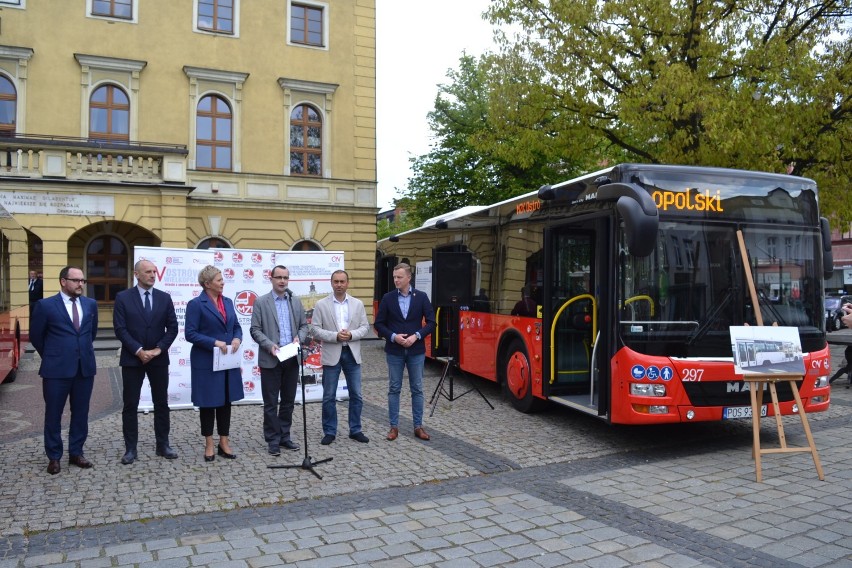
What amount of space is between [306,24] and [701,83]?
15036mm

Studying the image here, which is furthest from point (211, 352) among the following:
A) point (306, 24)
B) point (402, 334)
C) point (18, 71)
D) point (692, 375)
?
point (306, 24)

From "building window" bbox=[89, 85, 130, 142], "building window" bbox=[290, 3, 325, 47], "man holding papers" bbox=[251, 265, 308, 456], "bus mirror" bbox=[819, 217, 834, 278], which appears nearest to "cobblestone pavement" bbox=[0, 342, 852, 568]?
"man holding papers" bbox=[251, 265, 308, 456]

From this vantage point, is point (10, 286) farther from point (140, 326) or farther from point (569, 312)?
point (569, 312)

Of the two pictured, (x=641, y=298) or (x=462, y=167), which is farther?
(x=462, y=167)

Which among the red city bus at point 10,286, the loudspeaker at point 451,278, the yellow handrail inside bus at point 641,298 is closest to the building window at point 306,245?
the red city bus at point 10,286

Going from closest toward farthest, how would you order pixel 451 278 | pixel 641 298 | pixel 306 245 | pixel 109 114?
1. pixel 641 298
2. pixel 451 278
3. pixel 109 114
4. pixel 306 245

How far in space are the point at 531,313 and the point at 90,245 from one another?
18.3 meters

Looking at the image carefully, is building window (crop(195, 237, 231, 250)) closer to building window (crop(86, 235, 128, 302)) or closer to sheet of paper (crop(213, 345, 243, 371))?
building window (crop(86, 235, 128, 302))

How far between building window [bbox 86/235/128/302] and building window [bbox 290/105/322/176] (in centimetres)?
620

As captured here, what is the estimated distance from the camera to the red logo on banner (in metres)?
9.53

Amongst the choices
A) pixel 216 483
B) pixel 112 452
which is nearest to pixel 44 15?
pixel 112 452

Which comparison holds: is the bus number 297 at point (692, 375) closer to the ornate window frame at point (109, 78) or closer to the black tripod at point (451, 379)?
the black tripod at point (451, 379)

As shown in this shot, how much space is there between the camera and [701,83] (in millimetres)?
14328

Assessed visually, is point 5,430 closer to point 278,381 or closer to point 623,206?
point 278,381
